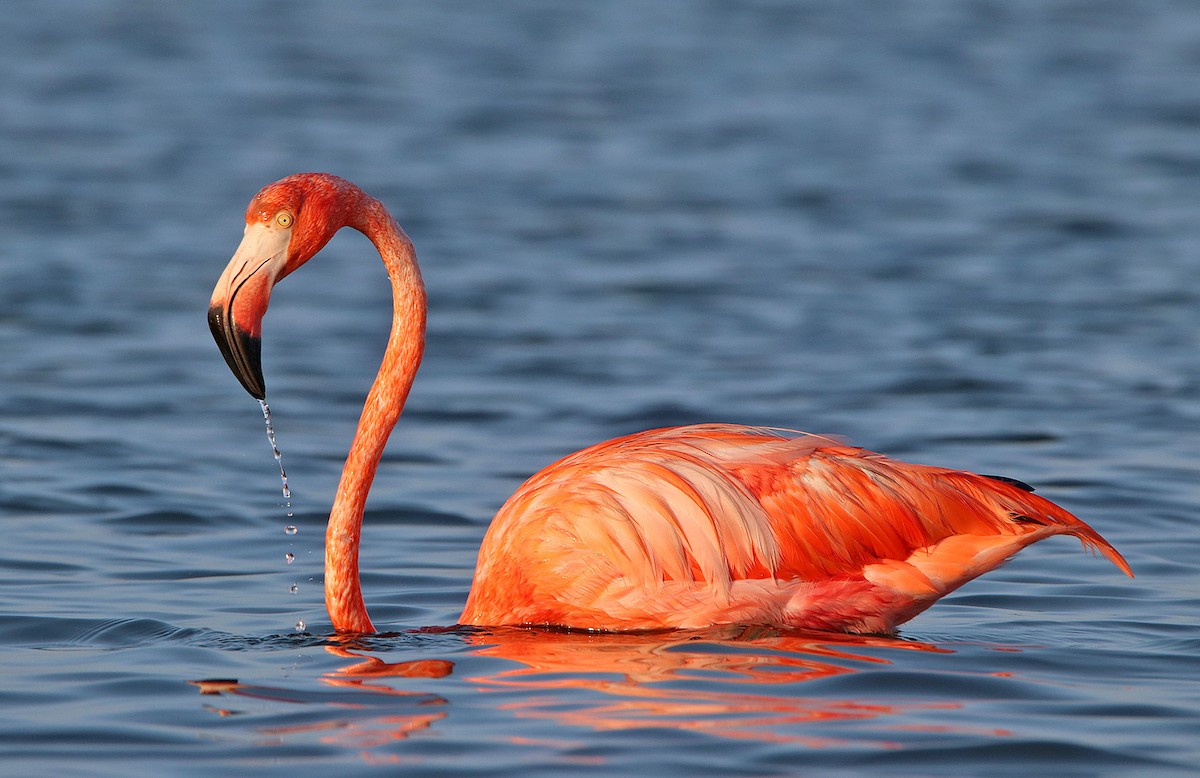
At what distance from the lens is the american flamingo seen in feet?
18.9

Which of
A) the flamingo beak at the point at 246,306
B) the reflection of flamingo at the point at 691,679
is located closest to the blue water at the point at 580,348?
the reflection of flamingo at the point at 691,679

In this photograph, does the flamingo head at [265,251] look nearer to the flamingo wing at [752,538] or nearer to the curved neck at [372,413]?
the curved neck at [372,413]

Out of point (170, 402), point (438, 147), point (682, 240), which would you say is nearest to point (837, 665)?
point (170, 402)

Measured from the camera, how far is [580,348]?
463 inches

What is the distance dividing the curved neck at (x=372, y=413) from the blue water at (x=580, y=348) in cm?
24

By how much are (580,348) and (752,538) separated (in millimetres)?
6045

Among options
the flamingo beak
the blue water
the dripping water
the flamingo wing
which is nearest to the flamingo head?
the flamingo beak

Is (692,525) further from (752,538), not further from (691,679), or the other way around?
(691,679)

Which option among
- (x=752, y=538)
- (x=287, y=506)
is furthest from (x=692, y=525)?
(x=287, y=506)

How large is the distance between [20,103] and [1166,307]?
43.0 ft

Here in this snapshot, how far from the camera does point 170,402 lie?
1026 cm

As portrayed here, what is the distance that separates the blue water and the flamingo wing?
150 millimetres

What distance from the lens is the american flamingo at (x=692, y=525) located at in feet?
18.9

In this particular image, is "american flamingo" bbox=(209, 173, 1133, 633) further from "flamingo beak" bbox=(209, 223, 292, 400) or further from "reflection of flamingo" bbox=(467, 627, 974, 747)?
"reflection of flamingo" bbox=(467, 627, 974, 747)
